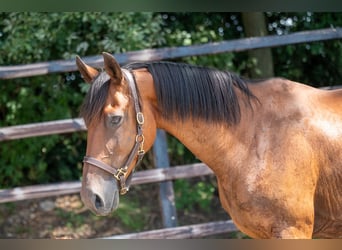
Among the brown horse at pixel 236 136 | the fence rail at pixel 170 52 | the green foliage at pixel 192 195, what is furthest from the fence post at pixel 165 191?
the brown horse at pixel 236 136

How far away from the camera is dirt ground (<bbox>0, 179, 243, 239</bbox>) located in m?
5.00

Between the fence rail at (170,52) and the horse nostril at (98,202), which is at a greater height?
the fence rail at (170,52)

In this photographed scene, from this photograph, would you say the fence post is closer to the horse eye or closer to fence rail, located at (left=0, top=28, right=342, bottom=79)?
fence rail, located at (left=0, top=28, right=342, bottom=79)

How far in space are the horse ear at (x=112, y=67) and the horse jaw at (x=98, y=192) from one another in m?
0.47

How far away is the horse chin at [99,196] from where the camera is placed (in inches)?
79.8

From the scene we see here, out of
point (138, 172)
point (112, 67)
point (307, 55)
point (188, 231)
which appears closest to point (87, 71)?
point (112, 67)

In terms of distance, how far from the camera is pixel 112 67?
213 cm

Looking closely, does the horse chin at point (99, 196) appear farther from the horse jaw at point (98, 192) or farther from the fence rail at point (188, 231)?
the fence rail at point (188, 231)

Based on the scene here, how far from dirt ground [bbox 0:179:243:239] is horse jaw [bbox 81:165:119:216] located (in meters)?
2.85

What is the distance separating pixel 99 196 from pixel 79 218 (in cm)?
327

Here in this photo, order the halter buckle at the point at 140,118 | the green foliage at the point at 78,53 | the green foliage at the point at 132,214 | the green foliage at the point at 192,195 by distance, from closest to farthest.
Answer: the halter buckle at the point at 140,118
the green foliage at the point at 78,53
the green foliage at the point at 132,214
the green foliage at the point at 192,195

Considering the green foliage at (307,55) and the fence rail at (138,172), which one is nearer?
the fence rail at (138,172)

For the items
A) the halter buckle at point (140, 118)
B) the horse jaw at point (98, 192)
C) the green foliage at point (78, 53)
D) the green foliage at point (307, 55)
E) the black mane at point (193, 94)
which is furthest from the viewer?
the green foliage at point (307, 55)

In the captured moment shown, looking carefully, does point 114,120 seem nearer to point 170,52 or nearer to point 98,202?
point 98,202
